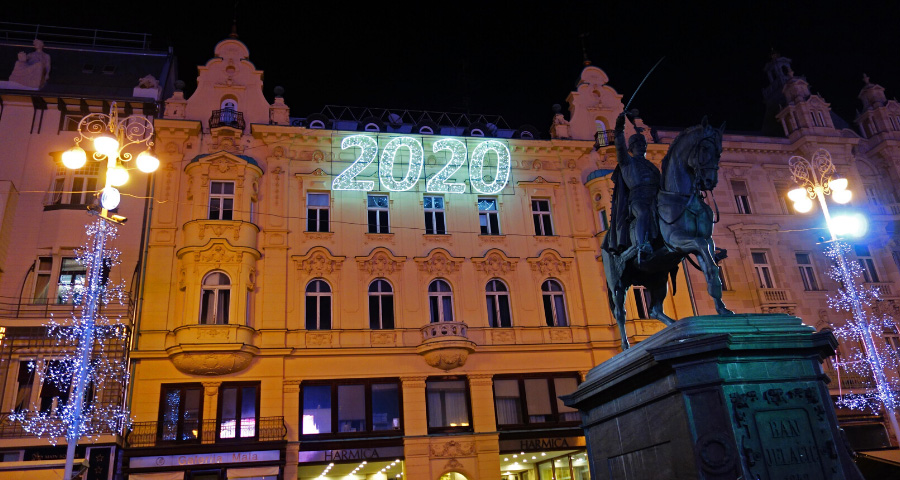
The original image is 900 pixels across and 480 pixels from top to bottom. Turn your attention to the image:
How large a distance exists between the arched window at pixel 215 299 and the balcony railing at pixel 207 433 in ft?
11.7

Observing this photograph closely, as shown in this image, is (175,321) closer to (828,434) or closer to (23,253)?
(23,253)

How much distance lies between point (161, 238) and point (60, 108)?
7.02 metres

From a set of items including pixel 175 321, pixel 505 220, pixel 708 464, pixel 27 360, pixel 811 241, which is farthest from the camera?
pixel 811 241

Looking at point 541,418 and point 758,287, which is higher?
point 758,287

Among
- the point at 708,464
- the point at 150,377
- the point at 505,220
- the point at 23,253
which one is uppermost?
the point at 505,220

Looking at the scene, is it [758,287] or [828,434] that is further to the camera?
[758,287]

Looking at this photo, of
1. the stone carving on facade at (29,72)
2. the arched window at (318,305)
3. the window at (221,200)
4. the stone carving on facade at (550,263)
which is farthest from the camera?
the stone carving on facade at (550,263)

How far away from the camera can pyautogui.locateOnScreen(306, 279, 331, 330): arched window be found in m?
25.0

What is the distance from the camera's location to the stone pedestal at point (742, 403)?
6672 mm

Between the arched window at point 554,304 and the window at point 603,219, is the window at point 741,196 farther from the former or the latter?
the arched window at point 554,304

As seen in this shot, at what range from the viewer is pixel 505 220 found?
28.4 m

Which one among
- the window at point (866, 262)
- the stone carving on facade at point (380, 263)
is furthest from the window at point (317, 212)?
the window at point (866, 262)

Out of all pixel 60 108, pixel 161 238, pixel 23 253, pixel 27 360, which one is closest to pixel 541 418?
pixel 161 238

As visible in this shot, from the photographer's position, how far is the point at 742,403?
22.4 ft
